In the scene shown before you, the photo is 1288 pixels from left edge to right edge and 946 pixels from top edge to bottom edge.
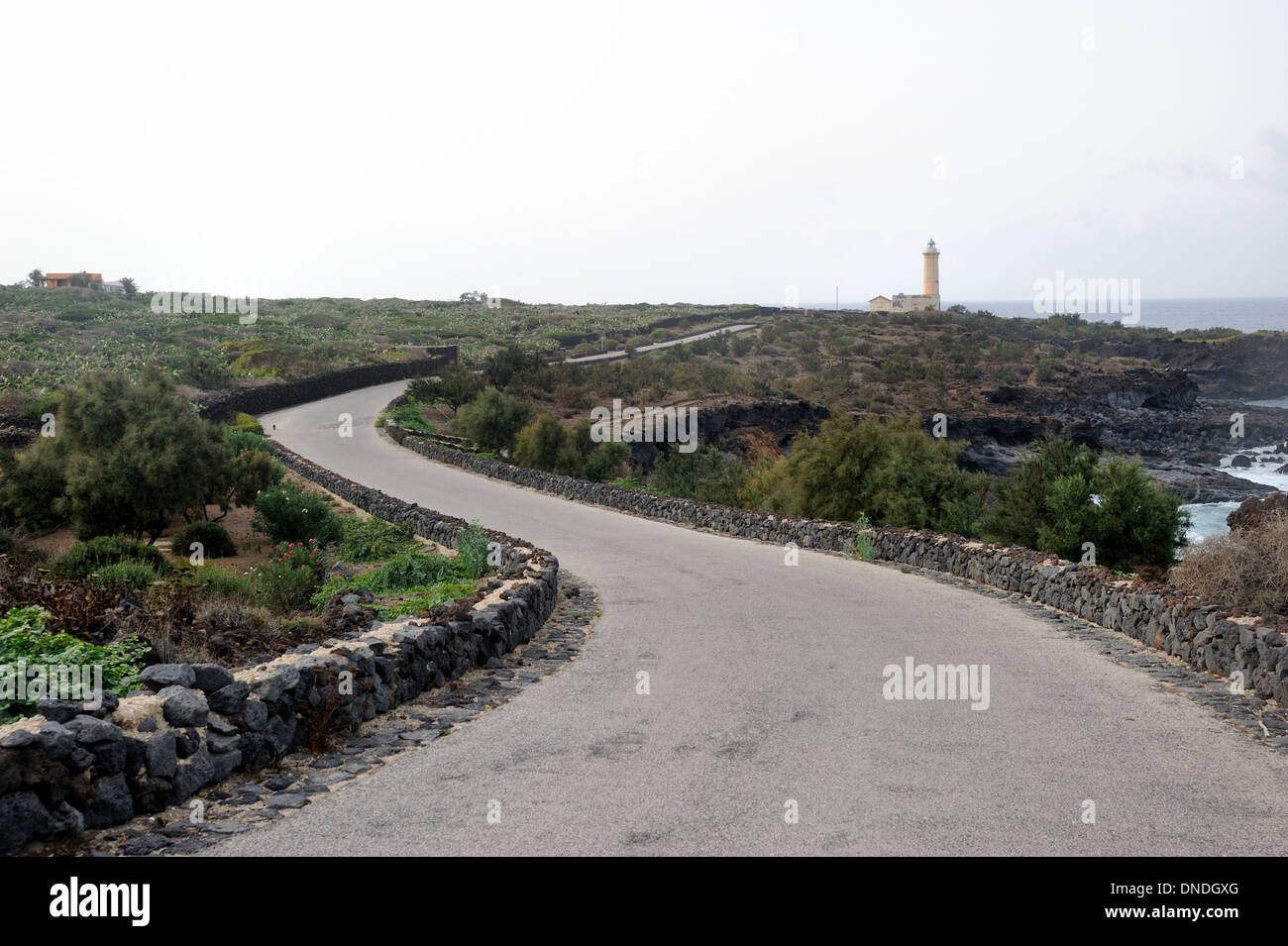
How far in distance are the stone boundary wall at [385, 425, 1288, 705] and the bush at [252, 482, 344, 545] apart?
7.54m

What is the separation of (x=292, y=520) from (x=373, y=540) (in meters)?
1.96

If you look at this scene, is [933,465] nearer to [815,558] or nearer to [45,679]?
[815,558]

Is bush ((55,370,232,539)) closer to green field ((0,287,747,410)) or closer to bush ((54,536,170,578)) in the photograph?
bush ((54,536,170,578))

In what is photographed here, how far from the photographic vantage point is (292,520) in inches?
853

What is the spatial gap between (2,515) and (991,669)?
22.0 meters

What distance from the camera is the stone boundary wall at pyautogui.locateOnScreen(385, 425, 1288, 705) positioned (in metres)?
9.89

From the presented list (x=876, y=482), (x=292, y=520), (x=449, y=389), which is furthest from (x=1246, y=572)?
(x=449, y=389)

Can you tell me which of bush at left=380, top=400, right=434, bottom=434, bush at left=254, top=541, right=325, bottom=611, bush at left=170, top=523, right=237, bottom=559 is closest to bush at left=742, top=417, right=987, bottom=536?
bush at left=254, top=541, right=325, bottom=611

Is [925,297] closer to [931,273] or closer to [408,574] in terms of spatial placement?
[931,273]

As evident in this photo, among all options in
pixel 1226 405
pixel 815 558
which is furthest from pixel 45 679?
pixel 1226 405

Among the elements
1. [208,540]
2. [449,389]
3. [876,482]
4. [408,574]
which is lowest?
[208,540]

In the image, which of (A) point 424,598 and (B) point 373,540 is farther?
(B) point 373,540

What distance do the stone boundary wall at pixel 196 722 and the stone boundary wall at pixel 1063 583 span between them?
24.0ft

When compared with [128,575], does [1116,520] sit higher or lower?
higher
